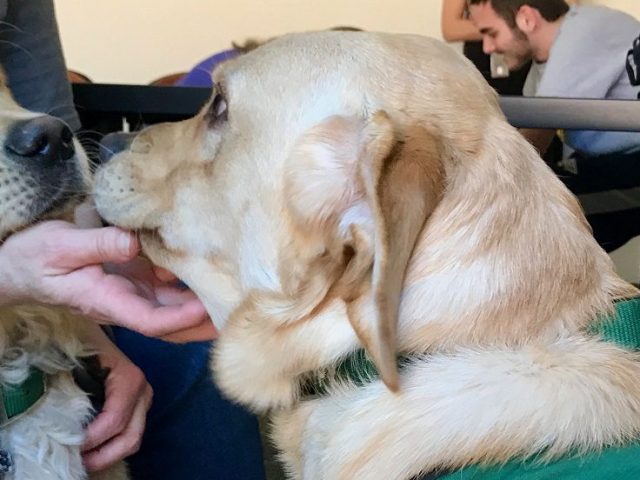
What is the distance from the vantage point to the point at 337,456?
790mm

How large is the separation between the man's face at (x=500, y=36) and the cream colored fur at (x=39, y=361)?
236 cm

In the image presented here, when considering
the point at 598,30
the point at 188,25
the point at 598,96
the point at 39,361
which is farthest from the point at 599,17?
the point at 39,361

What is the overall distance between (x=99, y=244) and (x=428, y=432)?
422 millimetres

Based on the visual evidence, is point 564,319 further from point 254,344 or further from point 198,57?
point 198,57

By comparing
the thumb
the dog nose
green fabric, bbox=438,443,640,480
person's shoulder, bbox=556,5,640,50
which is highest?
the dog nose

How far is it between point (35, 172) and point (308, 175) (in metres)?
0.36

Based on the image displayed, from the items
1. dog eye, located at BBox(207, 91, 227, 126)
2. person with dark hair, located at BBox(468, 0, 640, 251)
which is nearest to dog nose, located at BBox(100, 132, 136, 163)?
dog eye, located at BBox(207, 91, 227, 126)

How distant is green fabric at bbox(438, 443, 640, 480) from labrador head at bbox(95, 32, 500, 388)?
0.38 ft

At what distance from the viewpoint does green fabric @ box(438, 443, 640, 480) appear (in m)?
0.68

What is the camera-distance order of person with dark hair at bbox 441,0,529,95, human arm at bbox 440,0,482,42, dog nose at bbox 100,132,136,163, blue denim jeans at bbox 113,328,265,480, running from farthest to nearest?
human arm at bbox 440,0,482,42, person with dark hair at bbox 441,0,529,95, blue denim jeans at bbox 113,328,265,480, dog nose at bbox 100,132,136,163

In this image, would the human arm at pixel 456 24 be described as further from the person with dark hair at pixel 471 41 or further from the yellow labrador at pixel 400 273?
the yellow labrador at pixel 400 273

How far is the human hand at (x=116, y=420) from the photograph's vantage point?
3.66 ft

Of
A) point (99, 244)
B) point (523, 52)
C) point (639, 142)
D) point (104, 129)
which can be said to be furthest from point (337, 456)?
point (523, 52)

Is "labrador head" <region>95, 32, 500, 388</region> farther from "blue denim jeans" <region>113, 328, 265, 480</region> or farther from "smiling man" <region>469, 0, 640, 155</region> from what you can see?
"smiling man" <region>469, 0, 640, 155</region>
